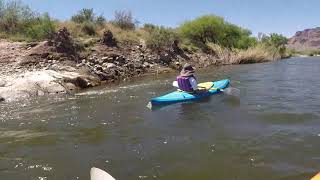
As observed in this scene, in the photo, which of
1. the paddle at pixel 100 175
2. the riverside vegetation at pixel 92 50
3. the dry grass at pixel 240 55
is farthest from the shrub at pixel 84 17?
the paddle at pixel 100 175

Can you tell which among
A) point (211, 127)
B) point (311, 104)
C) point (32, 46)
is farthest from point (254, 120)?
point (32, 46)

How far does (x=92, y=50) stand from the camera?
22.1m

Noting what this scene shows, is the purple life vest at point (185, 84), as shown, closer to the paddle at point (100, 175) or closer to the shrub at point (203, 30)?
the paddle at point (100, 175)

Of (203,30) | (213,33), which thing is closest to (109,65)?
(203,30)

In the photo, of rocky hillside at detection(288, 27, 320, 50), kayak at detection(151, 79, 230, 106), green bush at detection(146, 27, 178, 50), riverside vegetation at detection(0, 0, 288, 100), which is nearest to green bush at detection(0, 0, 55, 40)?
riverside vegetation at detection(0, 0, 288, 100)

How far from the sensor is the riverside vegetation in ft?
55.9

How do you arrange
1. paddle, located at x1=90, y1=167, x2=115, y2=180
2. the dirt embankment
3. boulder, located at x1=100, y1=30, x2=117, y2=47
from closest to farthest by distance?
paddle, located at x1=90, y1=167, x2=115, y2=180 < the dirt embankment < boulder, located at x1=100, y1=30, x2=117, y2=47

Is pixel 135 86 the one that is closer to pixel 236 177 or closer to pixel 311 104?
pixel 311 104

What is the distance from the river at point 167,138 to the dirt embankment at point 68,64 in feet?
9.15

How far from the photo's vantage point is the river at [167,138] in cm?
617

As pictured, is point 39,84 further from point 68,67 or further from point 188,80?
point 188,80

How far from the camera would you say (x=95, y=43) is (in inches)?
922

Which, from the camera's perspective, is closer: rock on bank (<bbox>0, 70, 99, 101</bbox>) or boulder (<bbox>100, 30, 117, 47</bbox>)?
rock on bank (<bbox>0, 70, 99, 101</bbox>)

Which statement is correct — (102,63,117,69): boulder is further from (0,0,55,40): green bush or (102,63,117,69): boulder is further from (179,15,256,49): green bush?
(179,15,256,49): green bush
